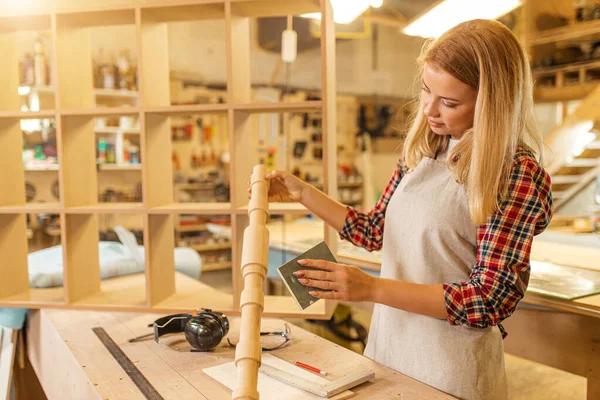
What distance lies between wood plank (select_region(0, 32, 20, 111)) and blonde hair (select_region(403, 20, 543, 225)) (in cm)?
158

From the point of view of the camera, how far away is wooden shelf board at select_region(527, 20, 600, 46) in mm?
5430

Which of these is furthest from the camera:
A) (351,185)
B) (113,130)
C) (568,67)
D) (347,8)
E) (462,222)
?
(351,185)

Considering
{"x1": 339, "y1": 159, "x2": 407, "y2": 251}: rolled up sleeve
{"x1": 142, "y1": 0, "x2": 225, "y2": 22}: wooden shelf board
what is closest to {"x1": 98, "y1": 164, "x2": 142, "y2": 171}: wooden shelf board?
{"x1": 142, "y1": 0, "x2": 225, "y2": 22}: wooden shelf board

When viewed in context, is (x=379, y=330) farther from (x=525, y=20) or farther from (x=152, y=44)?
(x=525, y=20)

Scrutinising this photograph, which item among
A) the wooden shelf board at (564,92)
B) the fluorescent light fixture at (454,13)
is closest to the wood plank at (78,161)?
the fluorescent light fixture at (454,13)

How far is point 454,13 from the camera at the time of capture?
120 inches

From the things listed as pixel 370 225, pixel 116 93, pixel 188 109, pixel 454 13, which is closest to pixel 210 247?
pixel 116 93

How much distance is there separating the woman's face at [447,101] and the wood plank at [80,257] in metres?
1.32

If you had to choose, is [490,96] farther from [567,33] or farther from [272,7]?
[567,33]

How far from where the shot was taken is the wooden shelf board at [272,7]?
163 cm

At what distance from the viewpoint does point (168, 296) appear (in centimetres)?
190

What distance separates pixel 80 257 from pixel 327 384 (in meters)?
1.16

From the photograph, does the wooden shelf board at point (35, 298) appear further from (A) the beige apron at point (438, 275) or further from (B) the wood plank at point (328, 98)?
(A) the beige apron at point (438, 275)

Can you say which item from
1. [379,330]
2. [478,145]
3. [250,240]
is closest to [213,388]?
[250,240]
